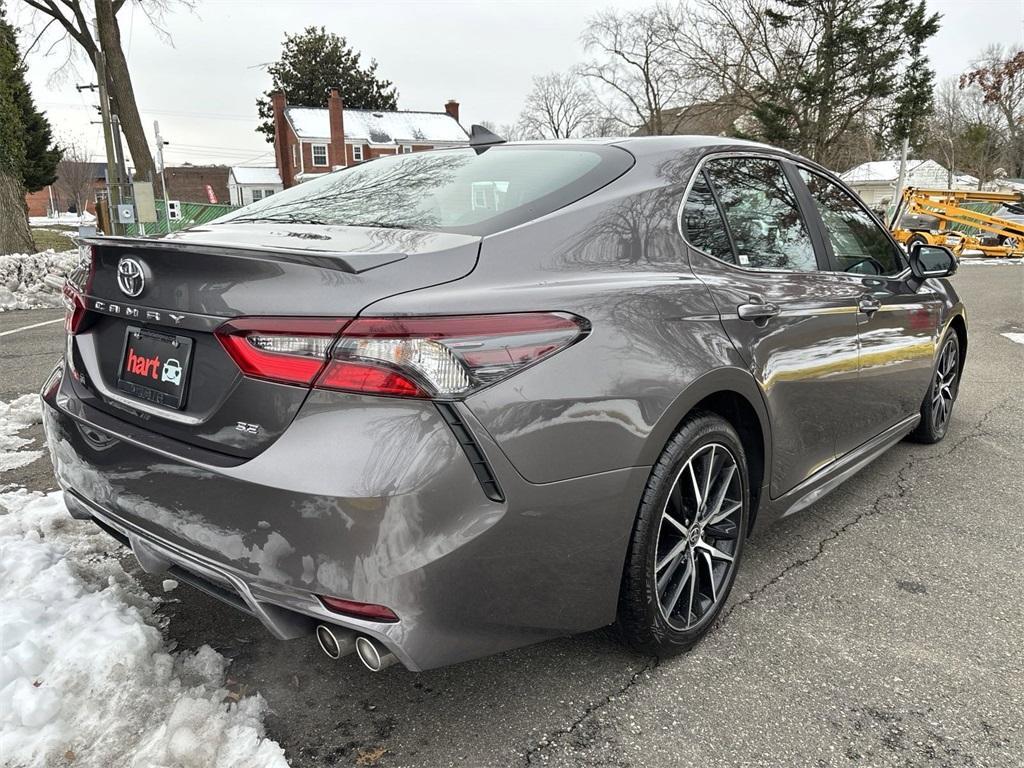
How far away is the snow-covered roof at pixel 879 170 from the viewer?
163ft

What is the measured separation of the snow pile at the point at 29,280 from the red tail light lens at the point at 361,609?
10223 mm

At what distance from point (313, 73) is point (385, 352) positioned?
66.1m

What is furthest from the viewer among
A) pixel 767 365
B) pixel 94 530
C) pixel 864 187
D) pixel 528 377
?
pixel 864 187

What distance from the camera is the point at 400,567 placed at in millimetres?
1668

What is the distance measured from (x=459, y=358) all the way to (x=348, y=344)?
0.79ft

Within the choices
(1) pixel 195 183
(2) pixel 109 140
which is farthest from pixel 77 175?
(2) pixel 109 140

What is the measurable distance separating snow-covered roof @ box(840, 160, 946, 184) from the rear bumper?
52.1m

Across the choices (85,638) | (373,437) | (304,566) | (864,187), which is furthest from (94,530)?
(864,187)

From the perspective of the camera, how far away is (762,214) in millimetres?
2873

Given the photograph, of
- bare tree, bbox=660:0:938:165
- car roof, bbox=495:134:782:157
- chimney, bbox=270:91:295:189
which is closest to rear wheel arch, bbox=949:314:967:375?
car roof, bbox=495:134:782:157

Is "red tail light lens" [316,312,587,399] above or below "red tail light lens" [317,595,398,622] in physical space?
above

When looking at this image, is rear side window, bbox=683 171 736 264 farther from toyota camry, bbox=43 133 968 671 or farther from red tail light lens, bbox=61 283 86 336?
red tail light lens, bbox=61 283 86 336

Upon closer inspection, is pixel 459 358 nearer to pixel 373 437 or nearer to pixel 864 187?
pixel 373 437

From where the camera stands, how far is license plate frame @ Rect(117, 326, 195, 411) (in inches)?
74.0
